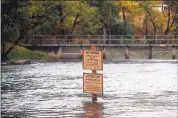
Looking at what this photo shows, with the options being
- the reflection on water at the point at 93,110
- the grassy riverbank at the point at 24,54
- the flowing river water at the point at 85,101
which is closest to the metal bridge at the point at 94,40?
the grassy riverbank at the point at 24,54

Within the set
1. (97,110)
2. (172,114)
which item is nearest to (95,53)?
(97,110)

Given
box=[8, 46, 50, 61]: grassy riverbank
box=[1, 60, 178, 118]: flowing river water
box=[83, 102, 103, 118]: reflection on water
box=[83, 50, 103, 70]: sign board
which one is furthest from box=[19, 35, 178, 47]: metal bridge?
box=[83, 102, 103, 118]: reflection on water

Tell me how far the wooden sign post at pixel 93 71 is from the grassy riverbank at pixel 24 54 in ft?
133

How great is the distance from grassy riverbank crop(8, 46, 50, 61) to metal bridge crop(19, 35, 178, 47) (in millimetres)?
3750

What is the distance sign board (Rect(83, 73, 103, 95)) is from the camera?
17.9 meters

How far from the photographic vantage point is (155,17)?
2958 inches

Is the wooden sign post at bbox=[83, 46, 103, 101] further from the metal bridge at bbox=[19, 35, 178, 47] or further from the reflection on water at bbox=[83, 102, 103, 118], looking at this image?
the metal bridge at bbox=[19, 35, 178, 47]

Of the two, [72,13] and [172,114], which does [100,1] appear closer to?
[72,13]

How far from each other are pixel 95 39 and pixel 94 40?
236 millimetres

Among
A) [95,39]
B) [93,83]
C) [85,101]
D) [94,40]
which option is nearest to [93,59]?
[93,83]

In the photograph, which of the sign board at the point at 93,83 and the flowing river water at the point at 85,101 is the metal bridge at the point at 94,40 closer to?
the flowing river water at the point at 85,101

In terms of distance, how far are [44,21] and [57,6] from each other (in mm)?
5624

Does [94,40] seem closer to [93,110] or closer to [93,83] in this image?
[93,83]

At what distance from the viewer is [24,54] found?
2441 inches
